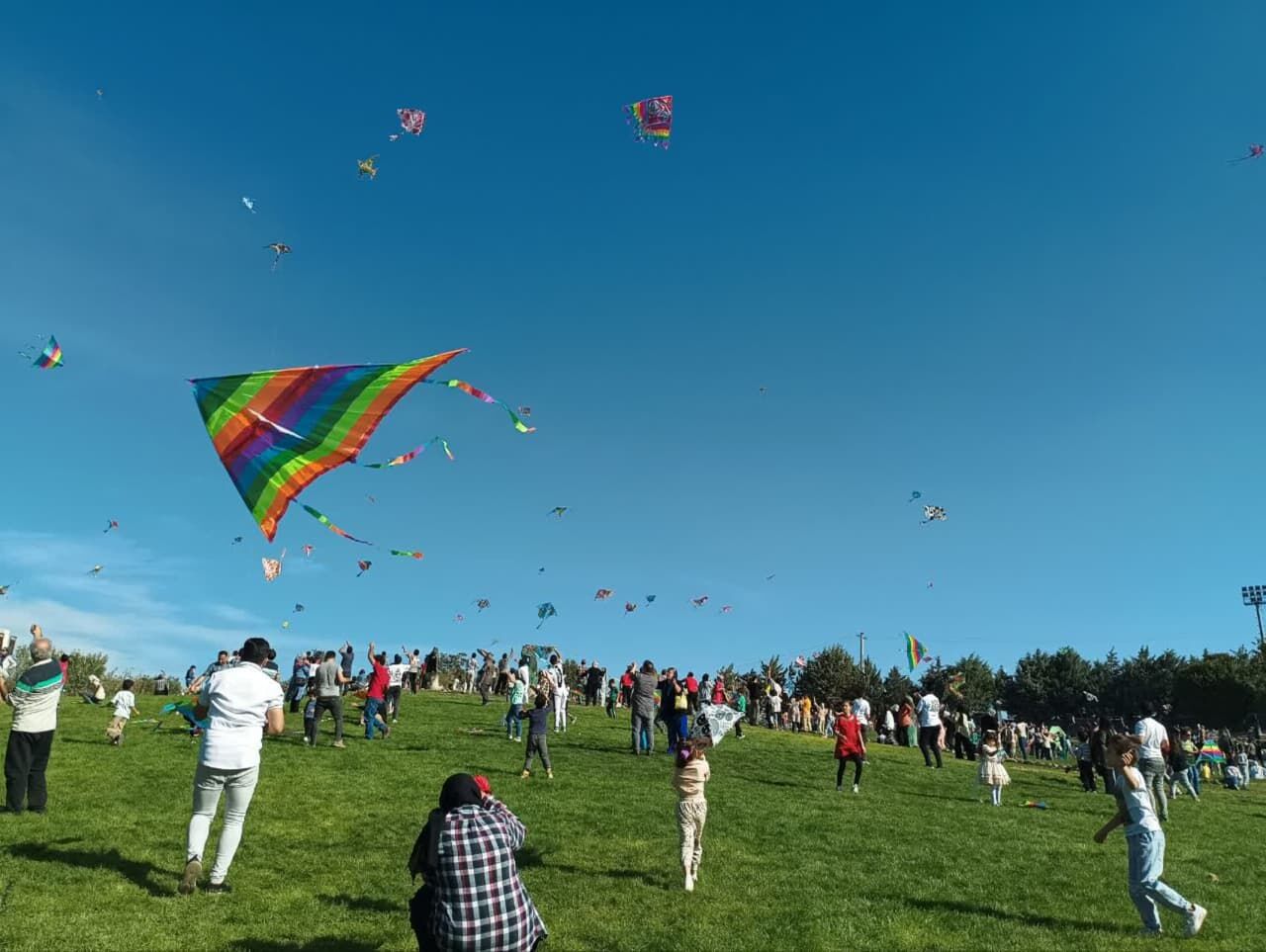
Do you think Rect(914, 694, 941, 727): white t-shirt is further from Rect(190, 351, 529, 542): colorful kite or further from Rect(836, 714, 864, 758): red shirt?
Rect(190, 351, 529, 542): colorful kite

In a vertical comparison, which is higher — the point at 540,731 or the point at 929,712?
the point at 929,712

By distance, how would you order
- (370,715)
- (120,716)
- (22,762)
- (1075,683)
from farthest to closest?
(1075,683), (370,715), (120,716), (22,762)

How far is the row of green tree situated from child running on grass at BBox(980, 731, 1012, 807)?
238ft

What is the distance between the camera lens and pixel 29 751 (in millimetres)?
12797

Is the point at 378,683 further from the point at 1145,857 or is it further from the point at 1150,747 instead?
the point at 1145,857

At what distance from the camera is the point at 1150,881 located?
386 inches

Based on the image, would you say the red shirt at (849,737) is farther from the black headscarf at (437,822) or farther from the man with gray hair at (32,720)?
the man with gray hair at (32,720)

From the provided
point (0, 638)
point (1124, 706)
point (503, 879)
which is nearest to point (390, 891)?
point (503, 879)

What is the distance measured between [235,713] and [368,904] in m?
3.00

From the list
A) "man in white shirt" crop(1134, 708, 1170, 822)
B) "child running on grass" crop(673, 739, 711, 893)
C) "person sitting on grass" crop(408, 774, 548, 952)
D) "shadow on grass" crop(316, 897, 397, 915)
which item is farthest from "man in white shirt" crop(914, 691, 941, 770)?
"person sitting on grass" crop(408, 774, 548, 952)

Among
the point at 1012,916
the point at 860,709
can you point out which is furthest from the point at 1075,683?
the point at 1012,916

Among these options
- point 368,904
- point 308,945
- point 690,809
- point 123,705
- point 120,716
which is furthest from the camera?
point 123,705

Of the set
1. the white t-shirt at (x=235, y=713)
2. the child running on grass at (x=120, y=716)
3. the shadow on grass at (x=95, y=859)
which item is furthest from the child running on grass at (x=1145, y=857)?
the child running on grass at (x=120, y=716)

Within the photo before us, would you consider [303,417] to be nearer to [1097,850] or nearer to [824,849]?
[824,849]
